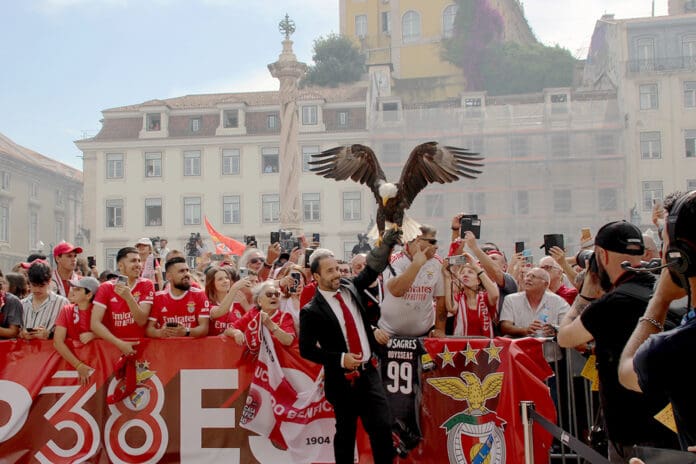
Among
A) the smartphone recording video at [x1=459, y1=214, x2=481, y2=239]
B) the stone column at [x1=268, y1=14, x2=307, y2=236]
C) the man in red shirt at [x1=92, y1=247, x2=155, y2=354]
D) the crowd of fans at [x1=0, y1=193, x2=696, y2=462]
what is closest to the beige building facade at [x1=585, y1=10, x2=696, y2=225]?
the stone column at [x1=268, y1=14, x2=307, y2=236]

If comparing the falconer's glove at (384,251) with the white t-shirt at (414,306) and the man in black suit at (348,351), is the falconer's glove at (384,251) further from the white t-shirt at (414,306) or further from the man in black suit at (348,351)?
the white t-shirt at (414,306)

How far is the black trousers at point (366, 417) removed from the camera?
18.0 ft

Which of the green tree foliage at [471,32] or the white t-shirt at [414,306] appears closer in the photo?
the white t-shirt at [414,306]

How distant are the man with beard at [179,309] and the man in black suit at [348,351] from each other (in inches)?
57.6

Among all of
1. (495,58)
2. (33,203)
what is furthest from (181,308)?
(495,58)

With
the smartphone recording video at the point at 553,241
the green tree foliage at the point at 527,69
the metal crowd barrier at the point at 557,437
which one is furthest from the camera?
the green tree foliage at the point at 527,69

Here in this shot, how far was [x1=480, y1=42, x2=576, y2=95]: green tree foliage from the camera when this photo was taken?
64.9 m

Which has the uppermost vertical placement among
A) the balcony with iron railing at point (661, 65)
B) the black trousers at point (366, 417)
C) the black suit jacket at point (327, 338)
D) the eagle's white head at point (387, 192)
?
the balcony with iron railing at point (661, 65)

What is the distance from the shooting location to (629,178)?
1923 inches

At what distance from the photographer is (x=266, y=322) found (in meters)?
6.63

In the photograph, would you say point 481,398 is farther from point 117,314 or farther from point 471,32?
point 471,32

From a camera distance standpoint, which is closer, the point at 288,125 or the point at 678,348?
the point at 678,348

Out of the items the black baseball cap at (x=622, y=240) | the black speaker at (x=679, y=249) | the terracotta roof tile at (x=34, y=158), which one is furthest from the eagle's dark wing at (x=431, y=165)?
the terracotta roof tile at (x=34, y=158)

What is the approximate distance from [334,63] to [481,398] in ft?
204
